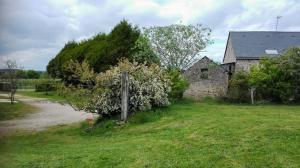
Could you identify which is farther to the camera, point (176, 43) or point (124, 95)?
point (176, 43)

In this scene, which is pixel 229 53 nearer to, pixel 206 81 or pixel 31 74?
pixel 206 81

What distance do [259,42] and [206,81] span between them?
23.3 ft

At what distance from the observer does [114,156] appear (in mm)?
7828

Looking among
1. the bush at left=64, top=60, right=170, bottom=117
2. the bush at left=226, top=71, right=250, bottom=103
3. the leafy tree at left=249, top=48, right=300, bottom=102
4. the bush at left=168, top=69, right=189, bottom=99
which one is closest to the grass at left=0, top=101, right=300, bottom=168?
the bush at left=64, top=60, right=170, bottom=117

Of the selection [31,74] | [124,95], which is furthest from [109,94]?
[31,74]

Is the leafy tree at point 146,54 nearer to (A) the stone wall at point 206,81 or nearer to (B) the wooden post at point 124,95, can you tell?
(A) the stone wall at point 206,81

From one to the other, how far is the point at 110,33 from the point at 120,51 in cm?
394

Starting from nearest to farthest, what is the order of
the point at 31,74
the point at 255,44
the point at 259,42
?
the point at 255,44 < the point at 259,42 < the point at 31,74

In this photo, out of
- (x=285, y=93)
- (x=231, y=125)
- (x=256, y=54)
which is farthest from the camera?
(x=256, y=54)

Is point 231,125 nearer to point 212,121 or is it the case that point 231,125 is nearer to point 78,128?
point 212,121

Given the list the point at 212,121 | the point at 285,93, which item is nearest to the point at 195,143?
the point at 212,121

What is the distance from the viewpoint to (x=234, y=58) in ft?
97.3

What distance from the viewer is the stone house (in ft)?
84.6

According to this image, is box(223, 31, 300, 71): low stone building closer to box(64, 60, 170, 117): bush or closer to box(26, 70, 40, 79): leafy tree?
box(64, 60, 170, 117): bush
